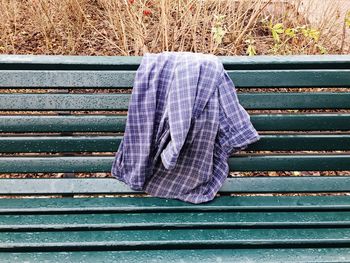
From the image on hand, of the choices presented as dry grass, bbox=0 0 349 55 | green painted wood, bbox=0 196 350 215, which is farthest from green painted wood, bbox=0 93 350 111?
dry grass, bbox=0 0 349 55

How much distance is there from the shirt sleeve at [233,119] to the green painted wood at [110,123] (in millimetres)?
105

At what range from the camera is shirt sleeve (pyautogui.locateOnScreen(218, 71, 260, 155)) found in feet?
6.50

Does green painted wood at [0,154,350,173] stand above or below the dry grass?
below

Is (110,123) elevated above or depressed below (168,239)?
above

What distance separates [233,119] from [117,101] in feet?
1.64

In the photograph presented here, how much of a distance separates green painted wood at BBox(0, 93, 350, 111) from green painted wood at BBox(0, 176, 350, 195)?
0.32m

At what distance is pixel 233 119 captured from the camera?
6.53 ft

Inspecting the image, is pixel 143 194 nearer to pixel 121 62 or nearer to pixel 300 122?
pixel 121 62

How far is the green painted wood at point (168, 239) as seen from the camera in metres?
1.79

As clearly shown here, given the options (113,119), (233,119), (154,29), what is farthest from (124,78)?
(154,29)

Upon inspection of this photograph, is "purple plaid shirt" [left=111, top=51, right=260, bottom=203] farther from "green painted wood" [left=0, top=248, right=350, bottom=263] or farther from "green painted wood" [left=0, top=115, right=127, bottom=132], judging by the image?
"green painted wood" [left=0, top=248, right=350, bottom=263]

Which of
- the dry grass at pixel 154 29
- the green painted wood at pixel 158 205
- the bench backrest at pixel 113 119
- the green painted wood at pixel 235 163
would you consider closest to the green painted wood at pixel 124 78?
the bench backrest at pixel 113 119

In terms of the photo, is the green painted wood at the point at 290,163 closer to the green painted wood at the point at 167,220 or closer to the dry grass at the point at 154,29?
the green painted wood at the point at 167,220

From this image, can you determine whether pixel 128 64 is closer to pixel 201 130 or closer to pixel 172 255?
pixel 201 130
